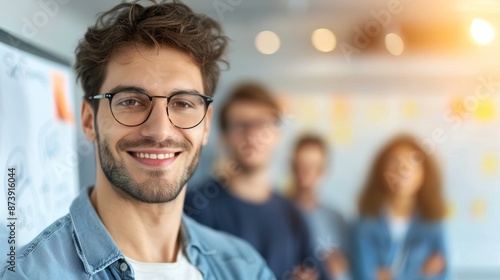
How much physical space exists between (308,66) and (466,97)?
2.17 ft

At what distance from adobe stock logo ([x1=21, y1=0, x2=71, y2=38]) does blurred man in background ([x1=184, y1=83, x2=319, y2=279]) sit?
83cm

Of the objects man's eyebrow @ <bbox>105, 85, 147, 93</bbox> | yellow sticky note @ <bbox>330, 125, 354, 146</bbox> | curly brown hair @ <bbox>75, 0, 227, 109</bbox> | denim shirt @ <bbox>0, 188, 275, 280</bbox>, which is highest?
curly brown hair @ <bbox>75, 0, 227, 109</bbox>

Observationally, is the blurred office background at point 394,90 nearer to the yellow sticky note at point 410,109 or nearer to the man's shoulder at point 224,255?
the yellow sticky note at point 410,109

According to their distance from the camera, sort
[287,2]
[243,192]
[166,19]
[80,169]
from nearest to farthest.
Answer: [166,19] < [80,169] < [243,192] < [287,2]

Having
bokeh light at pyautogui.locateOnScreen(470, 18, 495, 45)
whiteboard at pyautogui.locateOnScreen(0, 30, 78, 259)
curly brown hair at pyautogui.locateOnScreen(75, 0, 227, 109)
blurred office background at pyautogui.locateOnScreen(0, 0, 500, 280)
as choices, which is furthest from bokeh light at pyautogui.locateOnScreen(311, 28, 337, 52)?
curly brown hair at pyautogui.locateOnScreen(75, 0, 227, 109)

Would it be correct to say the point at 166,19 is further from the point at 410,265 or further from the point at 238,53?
the point at 410,265

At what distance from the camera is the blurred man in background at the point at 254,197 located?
2047 millimetres

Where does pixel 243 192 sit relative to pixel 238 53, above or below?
below

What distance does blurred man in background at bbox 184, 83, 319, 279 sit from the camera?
6.72 feet

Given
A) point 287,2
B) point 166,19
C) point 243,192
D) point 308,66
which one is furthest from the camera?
point 308,66

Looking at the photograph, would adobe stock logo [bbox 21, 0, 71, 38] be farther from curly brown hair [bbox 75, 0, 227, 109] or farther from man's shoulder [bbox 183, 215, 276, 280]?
man's shoulder [bbox 183, 215, 276, 280]

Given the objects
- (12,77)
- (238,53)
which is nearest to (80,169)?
(12,77)

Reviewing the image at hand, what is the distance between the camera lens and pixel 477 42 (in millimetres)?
2465

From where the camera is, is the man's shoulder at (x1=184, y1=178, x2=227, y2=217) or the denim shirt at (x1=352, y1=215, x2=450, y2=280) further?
the denim shirt at (x1=352, y1=215, x2=450, y2=280)
